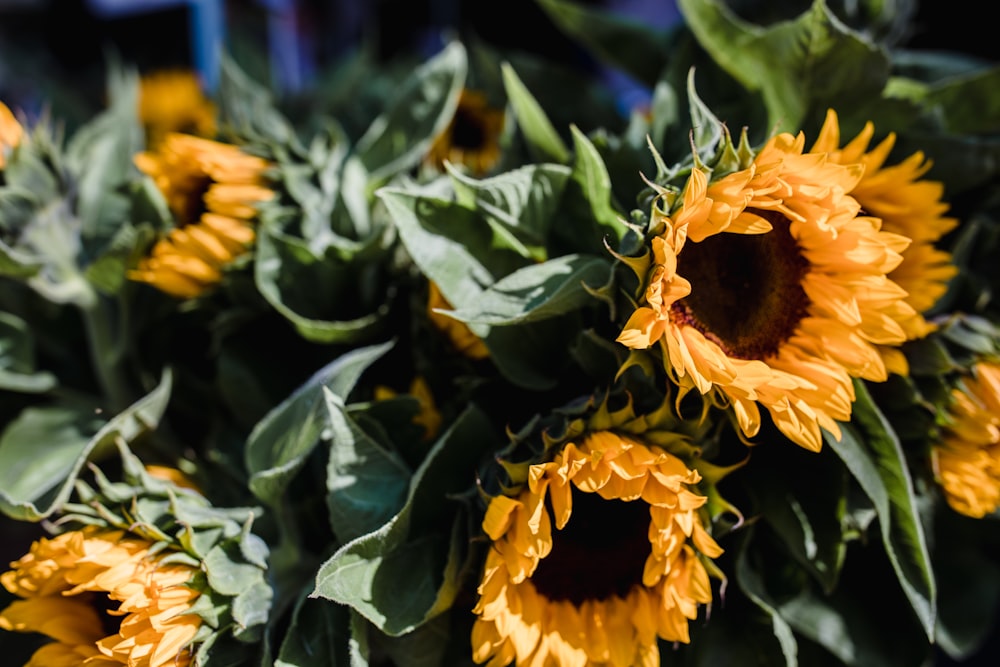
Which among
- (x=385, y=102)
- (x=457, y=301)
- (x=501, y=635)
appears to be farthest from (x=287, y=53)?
(x=501, y=635)

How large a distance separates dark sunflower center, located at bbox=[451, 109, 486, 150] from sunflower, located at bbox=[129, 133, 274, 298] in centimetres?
24

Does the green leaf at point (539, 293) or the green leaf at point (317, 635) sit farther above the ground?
the green leaf at point (539, 293)

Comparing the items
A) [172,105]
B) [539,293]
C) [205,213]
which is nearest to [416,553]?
[539,293]

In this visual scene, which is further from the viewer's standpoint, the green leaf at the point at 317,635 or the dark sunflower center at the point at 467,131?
the dark sunflower center at the point at 467,131

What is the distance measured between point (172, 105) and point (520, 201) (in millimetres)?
656

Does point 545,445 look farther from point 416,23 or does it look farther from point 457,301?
point 416,23

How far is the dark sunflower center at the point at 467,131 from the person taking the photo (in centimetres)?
72

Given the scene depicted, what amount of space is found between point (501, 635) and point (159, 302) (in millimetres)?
347

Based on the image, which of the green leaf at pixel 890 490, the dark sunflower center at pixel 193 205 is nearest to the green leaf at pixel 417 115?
the dark sunflower center at pixel 193 205

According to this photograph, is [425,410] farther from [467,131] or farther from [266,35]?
[266,35]

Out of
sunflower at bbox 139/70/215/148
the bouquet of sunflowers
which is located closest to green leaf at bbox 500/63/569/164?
the bouquet of sunflowers

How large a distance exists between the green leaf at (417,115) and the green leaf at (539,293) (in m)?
0.19

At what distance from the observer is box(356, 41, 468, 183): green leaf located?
0.58 meters

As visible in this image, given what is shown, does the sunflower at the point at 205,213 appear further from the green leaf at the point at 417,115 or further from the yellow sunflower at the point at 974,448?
the yellow sunflower at the point at 974,448
